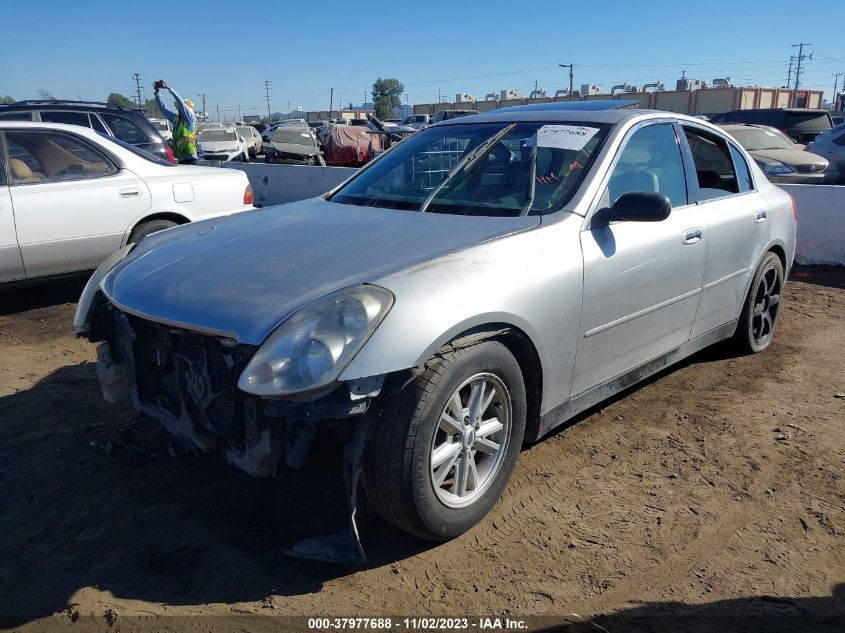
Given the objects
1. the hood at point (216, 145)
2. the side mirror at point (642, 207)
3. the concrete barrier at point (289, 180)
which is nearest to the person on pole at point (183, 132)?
the concrete barrier at point (289, 180)

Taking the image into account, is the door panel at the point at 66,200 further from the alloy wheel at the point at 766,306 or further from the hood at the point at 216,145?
the hood at the point at 216,145

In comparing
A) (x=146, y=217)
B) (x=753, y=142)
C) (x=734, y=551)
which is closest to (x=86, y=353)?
(x=146, y=217)

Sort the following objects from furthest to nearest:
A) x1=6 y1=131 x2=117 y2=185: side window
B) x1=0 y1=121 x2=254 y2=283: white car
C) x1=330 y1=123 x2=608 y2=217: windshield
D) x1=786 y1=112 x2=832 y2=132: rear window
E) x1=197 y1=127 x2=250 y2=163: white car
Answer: x1=197 y1=127 x2=250 y2=163: white car < x1=786 y1=112 x2=832 y2=132: rear window < x1=6 y1=131 x2=117 y2=185: side window < x1=0 y1=121 x2=254 y2=283: white car < x1=330 y1=123 x2=608 y2=217: windshield

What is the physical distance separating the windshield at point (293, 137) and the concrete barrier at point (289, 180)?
241 inches

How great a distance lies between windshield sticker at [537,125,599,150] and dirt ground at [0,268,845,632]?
152 centimetres

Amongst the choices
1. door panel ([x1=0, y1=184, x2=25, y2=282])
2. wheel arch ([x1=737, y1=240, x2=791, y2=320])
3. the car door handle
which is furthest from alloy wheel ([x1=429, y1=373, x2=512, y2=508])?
door panel ([x1=0, y1=184, x2=25, y2=282])

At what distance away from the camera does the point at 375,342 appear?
2.46 metres

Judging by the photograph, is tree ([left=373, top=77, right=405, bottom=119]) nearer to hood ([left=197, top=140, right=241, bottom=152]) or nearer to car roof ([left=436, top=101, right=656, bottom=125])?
hood ([left=197, top=140, right=241, bottom=152])

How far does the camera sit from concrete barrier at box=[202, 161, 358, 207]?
11906 millimetres

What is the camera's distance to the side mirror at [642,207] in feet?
→ 10.8

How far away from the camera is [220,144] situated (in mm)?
25641

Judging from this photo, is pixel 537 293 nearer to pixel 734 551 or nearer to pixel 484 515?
pixel 484 515

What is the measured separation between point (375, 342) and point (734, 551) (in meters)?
1.70

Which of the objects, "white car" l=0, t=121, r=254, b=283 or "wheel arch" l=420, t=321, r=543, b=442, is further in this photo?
"white car" l=0, t=121, r=254, b=283
